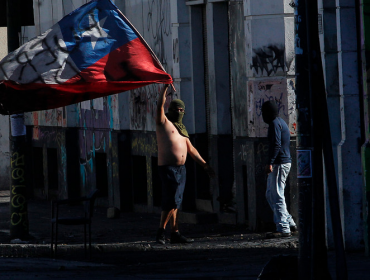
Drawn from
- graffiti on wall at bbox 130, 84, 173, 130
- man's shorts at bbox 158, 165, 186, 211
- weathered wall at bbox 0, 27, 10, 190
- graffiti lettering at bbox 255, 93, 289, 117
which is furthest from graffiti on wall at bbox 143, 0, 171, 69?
weathered wall at bbox 0, 27, 10, 190

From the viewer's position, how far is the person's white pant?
1132 cm

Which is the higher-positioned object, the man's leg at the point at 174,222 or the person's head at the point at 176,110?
the person's head at the point at 176,110

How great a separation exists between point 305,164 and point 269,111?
169 inches

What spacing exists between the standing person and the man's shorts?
43.5 inches

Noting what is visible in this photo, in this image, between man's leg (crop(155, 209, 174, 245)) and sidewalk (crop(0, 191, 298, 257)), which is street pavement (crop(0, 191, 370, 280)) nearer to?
sidewalk (crop(0, 191, 298, 257))

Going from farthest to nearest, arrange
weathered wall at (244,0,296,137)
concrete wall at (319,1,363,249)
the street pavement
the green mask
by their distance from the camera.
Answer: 1. weathered wall at (244,0,296,137)
2. the green mask
3. concrete wall at (319,1,363,249)
4. the street pavement

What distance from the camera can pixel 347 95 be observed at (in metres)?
10.1

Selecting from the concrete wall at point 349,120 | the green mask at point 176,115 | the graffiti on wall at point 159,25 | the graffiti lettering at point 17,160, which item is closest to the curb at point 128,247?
the concrete wall at point 349,120

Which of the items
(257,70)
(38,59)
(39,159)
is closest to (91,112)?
(39,159)

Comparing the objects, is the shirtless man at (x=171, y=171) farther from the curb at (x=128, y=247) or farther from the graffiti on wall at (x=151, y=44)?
the graffiti on wall at (x=151, y=44)

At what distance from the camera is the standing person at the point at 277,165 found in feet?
37.1

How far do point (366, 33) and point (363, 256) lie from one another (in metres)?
2.41

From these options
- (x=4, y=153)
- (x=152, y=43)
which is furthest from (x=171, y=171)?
(x=4, y=153)

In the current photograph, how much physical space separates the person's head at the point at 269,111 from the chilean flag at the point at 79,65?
2178 mm
